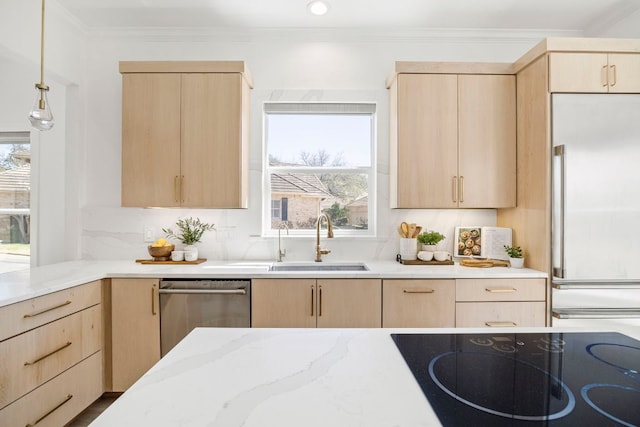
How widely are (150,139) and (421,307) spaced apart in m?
2.23

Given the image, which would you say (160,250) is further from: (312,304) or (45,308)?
(312,304)

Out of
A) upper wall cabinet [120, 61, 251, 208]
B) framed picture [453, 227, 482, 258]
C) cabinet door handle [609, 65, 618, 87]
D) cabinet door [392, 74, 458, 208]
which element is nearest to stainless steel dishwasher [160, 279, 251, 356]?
upper wall cabinet [120, 61, 251, 208]

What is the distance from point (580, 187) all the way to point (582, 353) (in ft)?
5.25

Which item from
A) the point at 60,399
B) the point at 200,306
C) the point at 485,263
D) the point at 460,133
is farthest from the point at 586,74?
the point at 60,399

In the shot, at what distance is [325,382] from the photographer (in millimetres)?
723

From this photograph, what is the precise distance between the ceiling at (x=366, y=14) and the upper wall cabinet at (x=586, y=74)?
1.96ft

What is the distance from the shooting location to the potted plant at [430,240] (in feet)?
8.46

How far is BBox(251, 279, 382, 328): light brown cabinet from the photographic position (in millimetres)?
2182

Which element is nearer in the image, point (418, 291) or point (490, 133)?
point (418, 291)

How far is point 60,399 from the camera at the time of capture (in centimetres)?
184

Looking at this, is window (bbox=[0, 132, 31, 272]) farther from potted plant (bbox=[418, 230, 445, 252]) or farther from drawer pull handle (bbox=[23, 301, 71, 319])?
potted plant (bbox=[418, 230, 445, 252])

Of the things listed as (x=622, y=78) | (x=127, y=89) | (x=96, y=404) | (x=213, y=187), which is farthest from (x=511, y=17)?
(x=96, y=404)

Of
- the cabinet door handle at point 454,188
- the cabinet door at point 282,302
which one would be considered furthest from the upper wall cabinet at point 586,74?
the cabinet door at point 282,302

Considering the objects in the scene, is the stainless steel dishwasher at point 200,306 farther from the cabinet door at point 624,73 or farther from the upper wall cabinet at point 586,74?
the cabinet door at point 624,73
